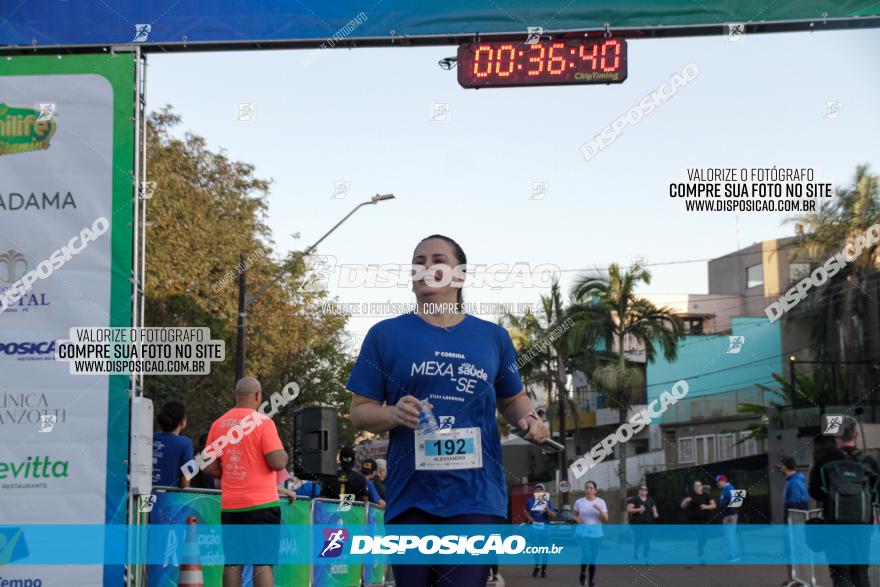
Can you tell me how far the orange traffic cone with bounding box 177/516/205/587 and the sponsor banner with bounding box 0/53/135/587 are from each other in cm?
54

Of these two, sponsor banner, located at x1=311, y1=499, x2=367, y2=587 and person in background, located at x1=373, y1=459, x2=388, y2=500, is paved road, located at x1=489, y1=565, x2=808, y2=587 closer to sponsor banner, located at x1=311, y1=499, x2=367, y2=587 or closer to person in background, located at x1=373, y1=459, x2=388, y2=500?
person in background, located at x1=373, y1=459, x2=388, y2=500

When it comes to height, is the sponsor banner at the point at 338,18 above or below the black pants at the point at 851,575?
above

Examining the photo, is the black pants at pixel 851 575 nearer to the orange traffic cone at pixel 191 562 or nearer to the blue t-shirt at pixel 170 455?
the orange traffic cone at pixel 191 562

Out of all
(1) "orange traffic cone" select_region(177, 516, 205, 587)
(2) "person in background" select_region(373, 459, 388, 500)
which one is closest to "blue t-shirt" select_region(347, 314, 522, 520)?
(1) "orange traffic cone" select_region(177, 516, 205, 587)

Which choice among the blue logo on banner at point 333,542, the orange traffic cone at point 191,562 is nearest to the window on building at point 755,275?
the blue logo on banner at point 333,542

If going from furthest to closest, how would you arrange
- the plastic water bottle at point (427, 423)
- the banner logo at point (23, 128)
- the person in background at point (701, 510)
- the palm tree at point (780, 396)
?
the palm tree at point (780, 396), the person in background at point (701, 510), the banner logo at point (23, 128), the plastic water bottle at point (427, 423)

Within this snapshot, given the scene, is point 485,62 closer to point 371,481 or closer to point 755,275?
point 371,481

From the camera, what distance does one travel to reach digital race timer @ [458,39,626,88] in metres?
8.99

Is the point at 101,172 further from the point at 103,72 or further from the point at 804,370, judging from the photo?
the point at 804,370

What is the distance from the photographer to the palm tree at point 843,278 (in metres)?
39.9

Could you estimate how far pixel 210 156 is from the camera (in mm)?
32562

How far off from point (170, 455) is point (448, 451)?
5.51 metres

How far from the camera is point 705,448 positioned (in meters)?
52.7

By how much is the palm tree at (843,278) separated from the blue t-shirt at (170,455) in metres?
33.6
